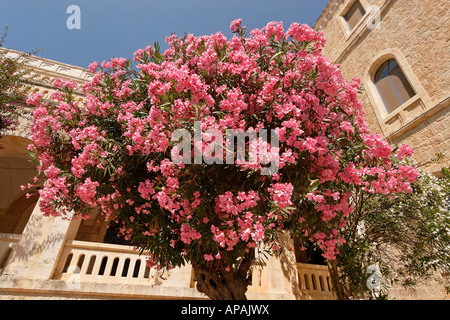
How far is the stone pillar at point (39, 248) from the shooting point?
241 inches

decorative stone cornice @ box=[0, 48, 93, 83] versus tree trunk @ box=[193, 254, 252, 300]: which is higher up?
decorative stone cornice @ box=[0, 48, 93, 83]

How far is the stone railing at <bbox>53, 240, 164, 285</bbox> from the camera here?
6.44 metres

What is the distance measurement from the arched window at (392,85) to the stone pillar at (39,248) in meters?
12.6

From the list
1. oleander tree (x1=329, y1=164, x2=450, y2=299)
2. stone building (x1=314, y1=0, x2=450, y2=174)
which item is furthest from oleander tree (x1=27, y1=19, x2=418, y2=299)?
stone building (x1=314, y1=0, x2=450, y2=174)

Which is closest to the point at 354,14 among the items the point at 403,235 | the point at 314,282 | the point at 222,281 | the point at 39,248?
the point at 403,235

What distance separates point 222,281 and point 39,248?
5529 mm

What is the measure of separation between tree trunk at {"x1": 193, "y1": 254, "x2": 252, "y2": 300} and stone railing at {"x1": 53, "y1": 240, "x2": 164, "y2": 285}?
9.21 feet

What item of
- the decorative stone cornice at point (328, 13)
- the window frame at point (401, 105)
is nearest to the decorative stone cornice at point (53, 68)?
the window frame at point (401, 105)

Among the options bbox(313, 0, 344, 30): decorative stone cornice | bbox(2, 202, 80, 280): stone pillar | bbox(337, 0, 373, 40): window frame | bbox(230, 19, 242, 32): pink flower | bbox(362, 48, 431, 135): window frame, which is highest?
bbox(313, 0, 344, 30): decorative stone cornice

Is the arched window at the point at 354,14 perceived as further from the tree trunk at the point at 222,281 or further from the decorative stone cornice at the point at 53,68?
the tree trunk at the point at 222,281

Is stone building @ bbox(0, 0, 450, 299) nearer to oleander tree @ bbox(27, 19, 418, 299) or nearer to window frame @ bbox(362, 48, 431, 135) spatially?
window frame @ bbox(362, 48, 431, 135)

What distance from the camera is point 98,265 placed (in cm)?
666

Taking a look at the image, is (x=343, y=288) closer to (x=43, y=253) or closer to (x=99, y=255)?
(x=99, y=255)
